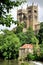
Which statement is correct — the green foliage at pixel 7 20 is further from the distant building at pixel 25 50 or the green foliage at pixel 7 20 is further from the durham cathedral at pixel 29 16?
the durham cathedral at pixel 29 16

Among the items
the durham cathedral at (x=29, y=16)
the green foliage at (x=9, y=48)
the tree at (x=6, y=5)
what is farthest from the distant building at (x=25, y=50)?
the tree at (x=6, y=5)

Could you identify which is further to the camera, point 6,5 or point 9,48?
point 9,48

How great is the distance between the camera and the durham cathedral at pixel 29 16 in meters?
131

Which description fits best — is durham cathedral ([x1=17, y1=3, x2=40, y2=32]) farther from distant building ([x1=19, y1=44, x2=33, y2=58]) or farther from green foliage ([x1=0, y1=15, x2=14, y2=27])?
green foliage ([x1=0, y1=15, x2=14, y2=27])

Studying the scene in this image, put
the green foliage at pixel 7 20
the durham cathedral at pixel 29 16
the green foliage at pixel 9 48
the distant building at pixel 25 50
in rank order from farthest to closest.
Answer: the durham cathedral at pixel 29 16 → the distant building at pixel 25 50 → the green foliage at pixel 9 48 → the green foliage at pixel 7 20

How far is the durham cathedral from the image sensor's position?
5153 inches

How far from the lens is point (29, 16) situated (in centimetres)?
13438

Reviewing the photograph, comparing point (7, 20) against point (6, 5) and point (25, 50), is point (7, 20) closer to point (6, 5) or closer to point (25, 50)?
point (6, 5)

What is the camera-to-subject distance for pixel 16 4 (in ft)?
45.7

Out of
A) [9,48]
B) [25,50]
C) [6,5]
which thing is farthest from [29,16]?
[6,5]

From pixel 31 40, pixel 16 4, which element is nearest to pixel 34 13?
pixel 31 40

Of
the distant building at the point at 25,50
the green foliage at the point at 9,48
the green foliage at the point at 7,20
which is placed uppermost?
the green foliage at the point at 7,20

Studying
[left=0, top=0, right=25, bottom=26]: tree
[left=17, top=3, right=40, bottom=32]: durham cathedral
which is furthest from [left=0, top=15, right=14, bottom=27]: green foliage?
[left=17, top=3, right=40, bottom=32]: durham cathedral

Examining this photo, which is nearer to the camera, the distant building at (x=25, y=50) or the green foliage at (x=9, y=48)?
the green foliage at (x=9, y=48)
